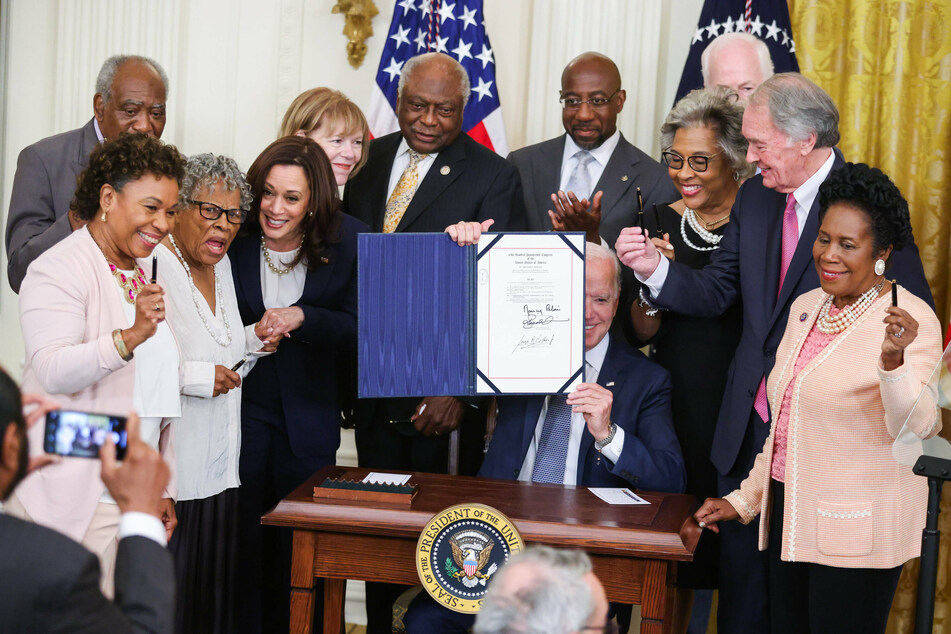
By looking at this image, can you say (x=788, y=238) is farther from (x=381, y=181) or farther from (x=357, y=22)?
(x=357, y=22)

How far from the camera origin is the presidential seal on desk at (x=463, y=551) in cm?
298

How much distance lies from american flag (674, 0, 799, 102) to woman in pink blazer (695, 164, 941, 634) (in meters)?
1.91

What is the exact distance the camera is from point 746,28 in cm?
481

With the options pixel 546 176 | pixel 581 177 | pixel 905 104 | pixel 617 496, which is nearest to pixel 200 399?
pixel 617 496

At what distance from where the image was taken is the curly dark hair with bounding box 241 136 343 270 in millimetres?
3840

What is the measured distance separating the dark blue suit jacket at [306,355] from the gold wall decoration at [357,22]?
1925mm

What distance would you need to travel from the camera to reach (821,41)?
4.85m

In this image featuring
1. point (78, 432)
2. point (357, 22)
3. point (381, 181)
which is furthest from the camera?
point (357, 22)

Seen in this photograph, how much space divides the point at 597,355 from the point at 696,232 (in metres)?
0.70

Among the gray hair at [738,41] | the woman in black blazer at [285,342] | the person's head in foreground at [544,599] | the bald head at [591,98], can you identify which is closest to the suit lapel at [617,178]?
the bald head at [591,98]

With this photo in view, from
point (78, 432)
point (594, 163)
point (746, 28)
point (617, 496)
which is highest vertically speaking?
point (746, 28)

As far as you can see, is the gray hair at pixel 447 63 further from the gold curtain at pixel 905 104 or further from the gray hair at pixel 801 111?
the gold curtain at pixel 905 104

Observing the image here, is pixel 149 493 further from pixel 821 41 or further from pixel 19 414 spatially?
pixel 821 41

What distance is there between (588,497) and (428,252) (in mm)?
1011
